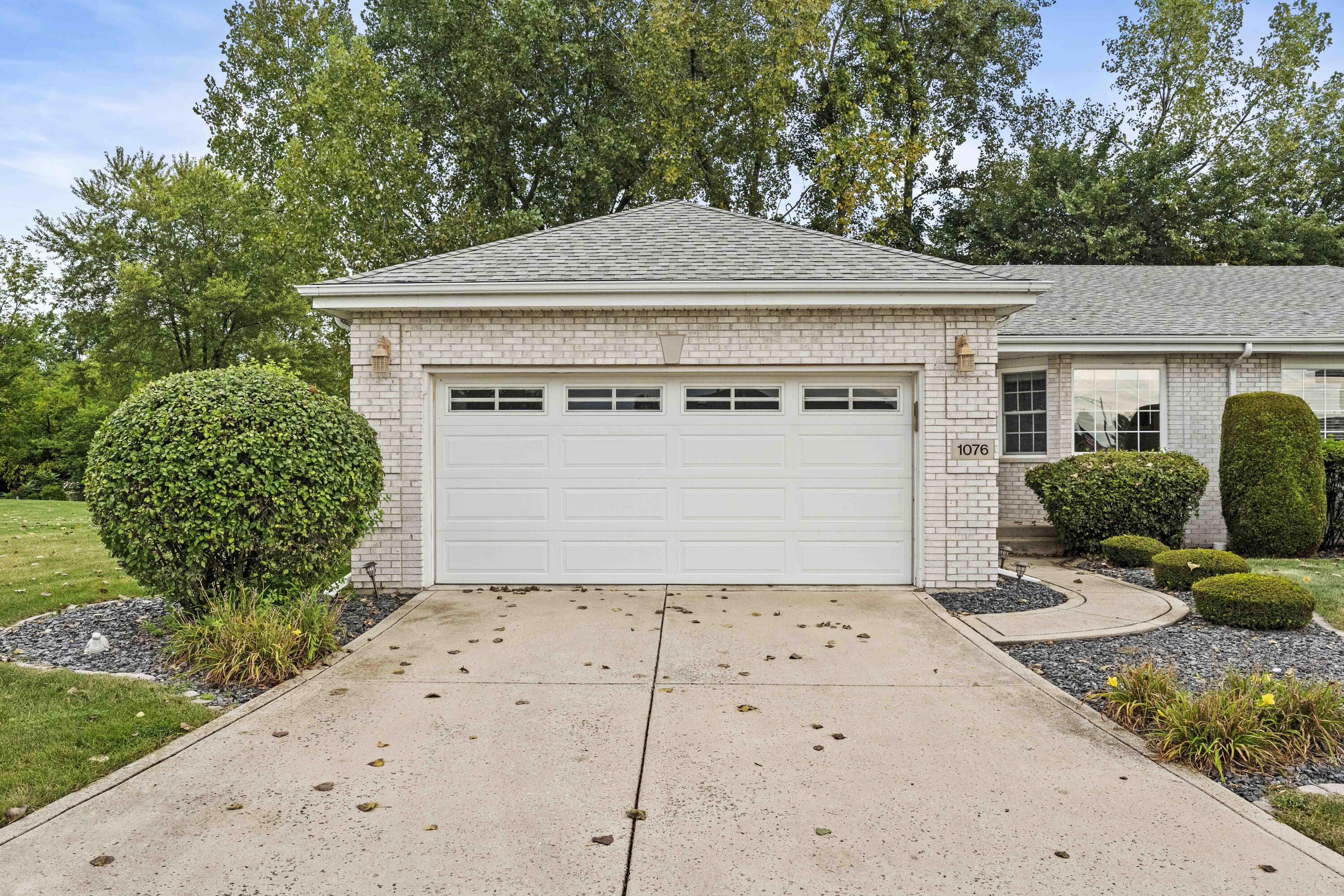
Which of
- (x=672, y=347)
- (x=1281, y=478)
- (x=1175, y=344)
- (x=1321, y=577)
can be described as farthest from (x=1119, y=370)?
(x=672, y=347)

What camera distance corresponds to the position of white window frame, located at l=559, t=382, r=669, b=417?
26.9ft

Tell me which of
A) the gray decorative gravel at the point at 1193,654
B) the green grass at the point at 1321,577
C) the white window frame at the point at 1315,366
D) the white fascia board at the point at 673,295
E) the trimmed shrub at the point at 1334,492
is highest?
the white fascia board at the point at 673,295

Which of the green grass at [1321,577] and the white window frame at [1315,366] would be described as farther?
the white window frame at [1315,366]

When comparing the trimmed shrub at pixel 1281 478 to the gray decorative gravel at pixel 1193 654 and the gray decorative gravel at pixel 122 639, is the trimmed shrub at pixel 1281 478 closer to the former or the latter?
the gray decorative gravel at pixel 1193 654

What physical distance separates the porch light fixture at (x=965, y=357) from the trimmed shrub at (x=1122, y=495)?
3.18 m

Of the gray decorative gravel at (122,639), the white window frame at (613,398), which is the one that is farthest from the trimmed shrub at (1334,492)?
the gray decorative gravel at (122,639)

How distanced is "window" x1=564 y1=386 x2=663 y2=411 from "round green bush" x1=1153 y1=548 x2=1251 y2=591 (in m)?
5.29

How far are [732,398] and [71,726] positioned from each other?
19.4ft

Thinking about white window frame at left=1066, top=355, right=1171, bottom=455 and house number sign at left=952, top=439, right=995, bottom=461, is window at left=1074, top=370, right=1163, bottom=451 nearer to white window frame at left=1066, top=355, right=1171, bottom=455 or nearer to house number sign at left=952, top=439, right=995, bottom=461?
white window frame at left=1066, top=355, right=1171, bottom=455

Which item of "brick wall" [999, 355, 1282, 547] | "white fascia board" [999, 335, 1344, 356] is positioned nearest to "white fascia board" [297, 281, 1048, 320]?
"white fascia board" [999, 335, 1344, 356]

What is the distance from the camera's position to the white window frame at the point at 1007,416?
11.8 meters

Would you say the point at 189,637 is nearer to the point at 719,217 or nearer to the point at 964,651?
the point at 964,651

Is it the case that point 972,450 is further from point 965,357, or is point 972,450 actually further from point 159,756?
point 159,756

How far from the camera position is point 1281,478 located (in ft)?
32.0
